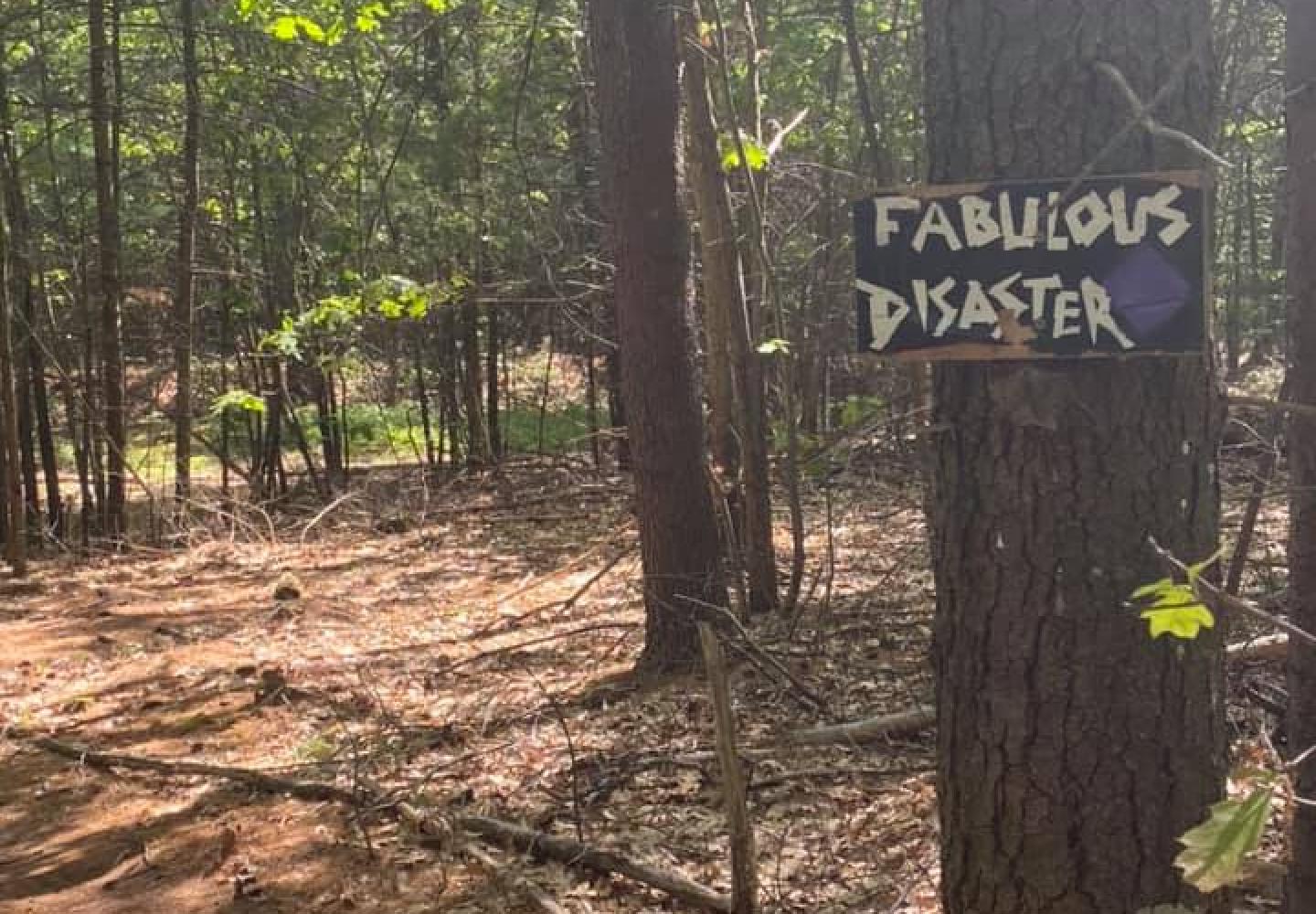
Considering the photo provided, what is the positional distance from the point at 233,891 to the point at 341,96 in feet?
35.7

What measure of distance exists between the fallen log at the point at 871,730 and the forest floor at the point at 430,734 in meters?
0.05

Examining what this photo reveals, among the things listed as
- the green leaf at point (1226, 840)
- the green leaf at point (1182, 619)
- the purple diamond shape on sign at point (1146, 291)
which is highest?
the purple diamond shape on sign at point (1146, 291)

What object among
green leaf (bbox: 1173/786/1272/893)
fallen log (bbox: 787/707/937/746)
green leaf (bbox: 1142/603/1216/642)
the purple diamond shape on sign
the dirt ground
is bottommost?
the dirt ground

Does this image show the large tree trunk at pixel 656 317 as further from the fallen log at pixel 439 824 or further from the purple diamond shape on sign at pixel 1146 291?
the purple diamond shape on sign at pixel 1146 291

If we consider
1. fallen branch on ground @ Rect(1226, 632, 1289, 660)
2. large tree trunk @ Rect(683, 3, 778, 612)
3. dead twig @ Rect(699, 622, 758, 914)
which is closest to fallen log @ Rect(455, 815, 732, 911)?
dead twig @ Rect(699, 622, 758, 914)

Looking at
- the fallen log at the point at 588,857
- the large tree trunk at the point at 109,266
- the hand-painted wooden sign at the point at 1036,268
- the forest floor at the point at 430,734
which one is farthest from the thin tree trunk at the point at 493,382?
the hand-painted wooden sign at the point at 1036,268

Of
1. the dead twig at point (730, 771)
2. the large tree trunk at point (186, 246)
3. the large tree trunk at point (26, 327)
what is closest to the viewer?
the dead twig at point (730, 771)

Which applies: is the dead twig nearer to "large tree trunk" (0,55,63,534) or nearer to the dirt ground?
the dirt ground

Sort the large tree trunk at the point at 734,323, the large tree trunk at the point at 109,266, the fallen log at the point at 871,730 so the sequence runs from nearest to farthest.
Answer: the fallen log at the point at 871,730 → the large tree trunk at the point at 734,323 → the large tree trunk at the point at 109,266

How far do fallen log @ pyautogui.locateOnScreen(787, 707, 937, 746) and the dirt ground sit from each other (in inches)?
2.0

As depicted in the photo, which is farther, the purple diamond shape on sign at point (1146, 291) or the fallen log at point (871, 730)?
the fallen log at point (871, 730)

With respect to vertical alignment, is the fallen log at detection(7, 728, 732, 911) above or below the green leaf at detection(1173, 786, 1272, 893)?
below

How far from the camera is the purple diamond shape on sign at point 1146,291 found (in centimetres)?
220

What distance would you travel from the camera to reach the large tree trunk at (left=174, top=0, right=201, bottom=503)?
12695 mm
